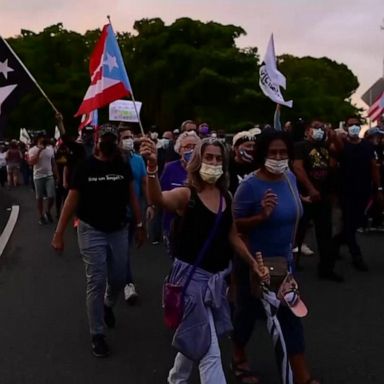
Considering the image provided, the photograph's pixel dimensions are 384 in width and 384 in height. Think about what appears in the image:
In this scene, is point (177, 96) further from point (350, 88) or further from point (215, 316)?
point (215, 316)

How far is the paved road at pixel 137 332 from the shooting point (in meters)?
5.05

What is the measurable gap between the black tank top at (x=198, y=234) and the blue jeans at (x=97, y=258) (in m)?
1.29

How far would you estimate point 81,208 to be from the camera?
18.2ft

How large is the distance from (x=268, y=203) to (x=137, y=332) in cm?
205

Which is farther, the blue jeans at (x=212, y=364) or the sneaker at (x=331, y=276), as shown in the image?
the sneaker at (x=331, y=276)


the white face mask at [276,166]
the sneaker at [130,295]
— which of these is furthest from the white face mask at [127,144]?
the white face mask at [276,166]

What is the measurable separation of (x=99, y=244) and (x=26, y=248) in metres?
5.35

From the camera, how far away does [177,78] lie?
1837 inches

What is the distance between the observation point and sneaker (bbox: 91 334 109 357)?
5434 millimetres

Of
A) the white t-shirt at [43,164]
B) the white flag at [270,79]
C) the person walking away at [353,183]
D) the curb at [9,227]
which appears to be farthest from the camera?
the white t-shirt at [43,164]

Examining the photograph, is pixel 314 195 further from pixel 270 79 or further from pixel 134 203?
pixel 270 79

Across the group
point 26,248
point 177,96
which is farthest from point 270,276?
point 177,96

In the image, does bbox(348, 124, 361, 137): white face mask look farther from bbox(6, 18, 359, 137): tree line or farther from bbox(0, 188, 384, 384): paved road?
bbox(6, 18, 359, 137): tree line

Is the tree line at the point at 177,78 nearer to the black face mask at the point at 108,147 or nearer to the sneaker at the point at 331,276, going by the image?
the sneaker at the point at 331,276
